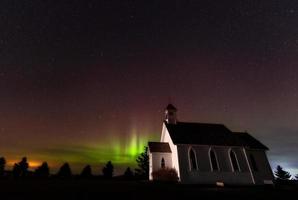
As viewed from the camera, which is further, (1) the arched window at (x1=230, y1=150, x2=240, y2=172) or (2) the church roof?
(2) the church roof

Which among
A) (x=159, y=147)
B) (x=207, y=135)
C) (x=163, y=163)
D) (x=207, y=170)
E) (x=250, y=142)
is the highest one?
(x=207, y=135)

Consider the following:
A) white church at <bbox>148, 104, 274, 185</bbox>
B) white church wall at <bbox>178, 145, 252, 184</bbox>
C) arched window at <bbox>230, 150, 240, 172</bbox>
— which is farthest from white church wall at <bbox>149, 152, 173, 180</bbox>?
arched window at <bbox>230, 150, 240, 172</bbox>

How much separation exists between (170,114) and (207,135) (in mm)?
8052

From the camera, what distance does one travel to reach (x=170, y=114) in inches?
1394

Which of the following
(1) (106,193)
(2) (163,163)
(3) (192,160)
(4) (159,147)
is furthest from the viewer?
(4) (159,147)

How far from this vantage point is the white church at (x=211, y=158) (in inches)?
1013

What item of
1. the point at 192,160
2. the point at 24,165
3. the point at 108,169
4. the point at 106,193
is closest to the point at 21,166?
the point at 24,165

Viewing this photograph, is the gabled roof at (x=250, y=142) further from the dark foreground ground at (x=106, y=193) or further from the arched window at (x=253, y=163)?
the dark foreground ground at (x=106, y=193)

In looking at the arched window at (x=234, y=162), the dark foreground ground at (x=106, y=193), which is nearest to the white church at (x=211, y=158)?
the arched window at (x=234, y=162)

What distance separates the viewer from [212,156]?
27547 millimetres

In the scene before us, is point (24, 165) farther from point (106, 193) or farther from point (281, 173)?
point (281, 173)

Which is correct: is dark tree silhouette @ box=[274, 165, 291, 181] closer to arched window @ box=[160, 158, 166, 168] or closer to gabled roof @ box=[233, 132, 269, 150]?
gabled roof @ box=[233, 132, 269, 150]

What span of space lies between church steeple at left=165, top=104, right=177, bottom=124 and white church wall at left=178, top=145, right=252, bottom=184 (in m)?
8.27

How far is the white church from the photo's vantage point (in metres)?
25.7
